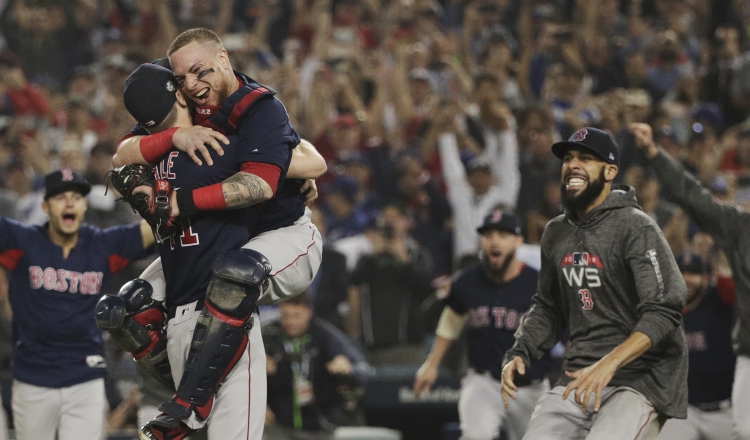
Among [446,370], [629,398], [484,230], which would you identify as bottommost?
[446,370]

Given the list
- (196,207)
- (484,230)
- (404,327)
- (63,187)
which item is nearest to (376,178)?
(404,327)

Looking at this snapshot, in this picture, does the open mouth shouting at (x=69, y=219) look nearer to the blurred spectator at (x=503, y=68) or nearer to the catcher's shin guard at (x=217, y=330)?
the catcher's shin guard at (x=217, y=330)

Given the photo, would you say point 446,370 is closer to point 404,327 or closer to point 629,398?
point 404,327

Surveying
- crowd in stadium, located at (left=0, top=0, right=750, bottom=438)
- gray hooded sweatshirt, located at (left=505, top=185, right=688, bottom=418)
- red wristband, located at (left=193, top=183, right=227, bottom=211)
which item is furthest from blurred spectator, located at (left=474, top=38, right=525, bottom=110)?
red wristband, located at (left=193, top=183, right=227, bottom=211)

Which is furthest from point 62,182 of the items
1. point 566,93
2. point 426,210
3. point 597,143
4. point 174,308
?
point 566,93

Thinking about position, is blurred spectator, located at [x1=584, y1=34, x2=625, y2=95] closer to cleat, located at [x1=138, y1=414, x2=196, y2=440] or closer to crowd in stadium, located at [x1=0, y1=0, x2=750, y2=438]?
crowd in stadium, located at [x1=0, y1=0, x2=750, y2=438]

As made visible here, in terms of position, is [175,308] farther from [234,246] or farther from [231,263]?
[231,263]
